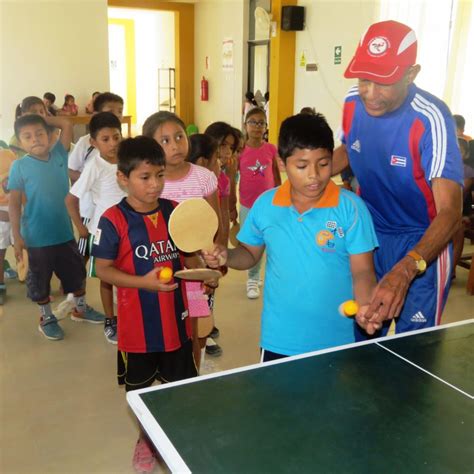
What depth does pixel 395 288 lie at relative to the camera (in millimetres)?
1625

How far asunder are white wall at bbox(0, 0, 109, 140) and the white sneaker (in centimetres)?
778

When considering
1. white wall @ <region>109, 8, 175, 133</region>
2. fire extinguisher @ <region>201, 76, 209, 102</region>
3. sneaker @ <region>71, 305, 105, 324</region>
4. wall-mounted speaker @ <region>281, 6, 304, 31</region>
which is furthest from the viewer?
white wall @ <region>109, 8, 175, 133</region>

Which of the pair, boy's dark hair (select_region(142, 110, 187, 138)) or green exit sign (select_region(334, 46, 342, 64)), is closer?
boy's dark hair (select_region(142, 110, 187, 138))

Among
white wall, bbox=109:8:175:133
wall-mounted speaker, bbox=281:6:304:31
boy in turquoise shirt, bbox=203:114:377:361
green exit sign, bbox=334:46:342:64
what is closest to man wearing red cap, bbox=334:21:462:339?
boy in turquoise shirt, bbox=203:114:377:361

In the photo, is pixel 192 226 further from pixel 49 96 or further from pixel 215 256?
pixel 49 96

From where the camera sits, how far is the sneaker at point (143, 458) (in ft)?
7.31

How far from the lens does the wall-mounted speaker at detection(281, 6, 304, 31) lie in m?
9.42

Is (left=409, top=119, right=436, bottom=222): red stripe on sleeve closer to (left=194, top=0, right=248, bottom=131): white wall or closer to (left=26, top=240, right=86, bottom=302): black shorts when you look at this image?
(left=26, top=240, right=86, bottom=302): black shorts

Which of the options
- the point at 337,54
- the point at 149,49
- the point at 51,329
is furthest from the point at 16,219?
the point at 149,49

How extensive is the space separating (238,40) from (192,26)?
282 centimetres

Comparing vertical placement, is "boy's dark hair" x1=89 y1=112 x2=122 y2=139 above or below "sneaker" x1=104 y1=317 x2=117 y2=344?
above

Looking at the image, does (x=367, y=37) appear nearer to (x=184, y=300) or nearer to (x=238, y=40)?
(x=184, y=300)

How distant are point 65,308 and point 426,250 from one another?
2.76 meters

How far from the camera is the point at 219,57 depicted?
13.0 meters
